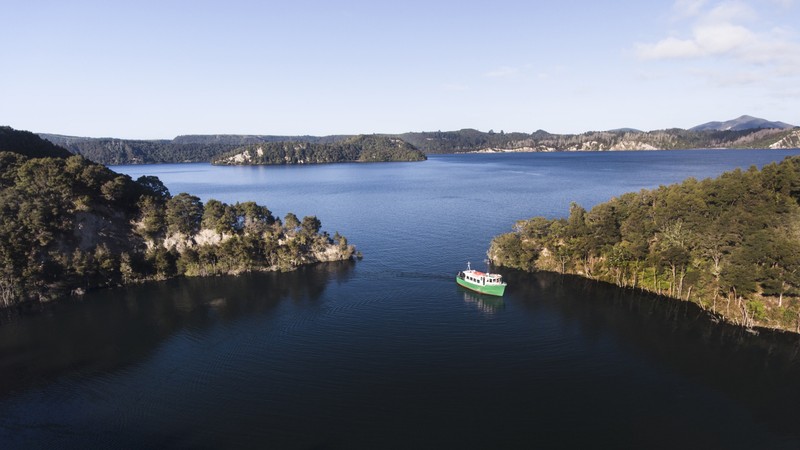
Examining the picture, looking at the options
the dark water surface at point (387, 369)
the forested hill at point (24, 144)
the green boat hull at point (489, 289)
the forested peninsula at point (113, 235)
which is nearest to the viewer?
the dark water surface at point (387, 369)

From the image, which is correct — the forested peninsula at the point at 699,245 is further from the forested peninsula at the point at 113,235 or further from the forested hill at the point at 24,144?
the forested hill at the point at 24,144

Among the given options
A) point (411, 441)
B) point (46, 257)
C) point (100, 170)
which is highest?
point (100, 170)

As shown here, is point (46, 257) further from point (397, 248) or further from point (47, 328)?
point (397, 248)

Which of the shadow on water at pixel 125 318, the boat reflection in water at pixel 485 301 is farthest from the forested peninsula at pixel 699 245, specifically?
the shadow on water at pixel 125 318

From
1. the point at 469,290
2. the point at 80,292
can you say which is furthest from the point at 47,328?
the point at 469,290

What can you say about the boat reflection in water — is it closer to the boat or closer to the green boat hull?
the green boat hull

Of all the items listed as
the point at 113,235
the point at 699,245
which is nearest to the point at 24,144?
the point at 113,235
